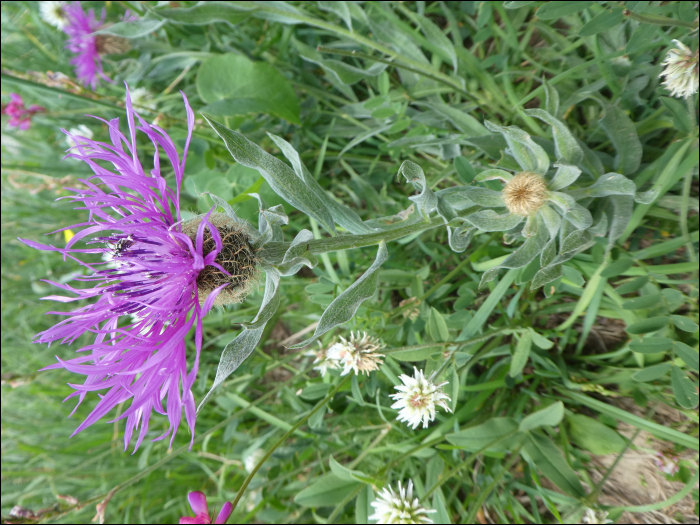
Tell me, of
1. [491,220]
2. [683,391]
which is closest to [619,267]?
[683,391]

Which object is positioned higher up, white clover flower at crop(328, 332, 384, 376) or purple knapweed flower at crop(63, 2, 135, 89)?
purple knapweed flower at crop(63, 2, 135, 89)

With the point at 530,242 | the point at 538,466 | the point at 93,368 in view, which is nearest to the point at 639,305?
the point at 530,242

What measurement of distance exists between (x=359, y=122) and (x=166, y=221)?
1.08 meters

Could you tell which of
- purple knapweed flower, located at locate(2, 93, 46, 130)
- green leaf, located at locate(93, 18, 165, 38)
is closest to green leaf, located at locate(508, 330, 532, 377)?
green leaf, located at locate(93, 18, 165, 38)

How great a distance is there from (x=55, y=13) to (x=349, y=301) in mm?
2575

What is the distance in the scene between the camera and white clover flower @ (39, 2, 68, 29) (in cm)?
241

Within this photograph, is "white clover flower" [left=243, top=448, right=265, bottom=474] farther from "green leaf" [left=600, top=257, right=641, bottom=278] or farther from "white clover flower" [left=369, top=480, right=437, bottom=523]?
"green leaf" [left=600, top=257, right=641, bottom=278]

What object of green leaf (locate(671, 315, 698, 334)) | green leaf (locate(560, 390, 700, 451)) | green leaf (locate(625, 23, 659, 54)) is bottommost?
green leaf (locate(560, 390, 700, 451))

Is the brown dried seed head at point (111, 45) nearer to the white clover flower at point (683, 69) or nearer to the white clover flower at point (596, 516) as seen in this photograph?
the white clover flower at point (683, 69)

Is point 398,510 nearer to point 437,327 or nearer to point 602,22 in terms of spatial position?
point 437,327

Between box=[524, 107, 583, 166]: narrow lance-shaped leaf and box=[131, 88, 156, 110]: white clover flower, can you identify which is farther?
box=[131, 88, 156, 110]: white clover flower

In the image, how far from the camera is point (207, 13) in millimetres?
1555

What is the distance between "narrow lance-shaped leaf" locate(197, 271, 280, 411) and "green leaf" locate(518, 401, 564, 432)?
2.90ft

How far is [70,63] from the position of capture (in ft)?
7.78
